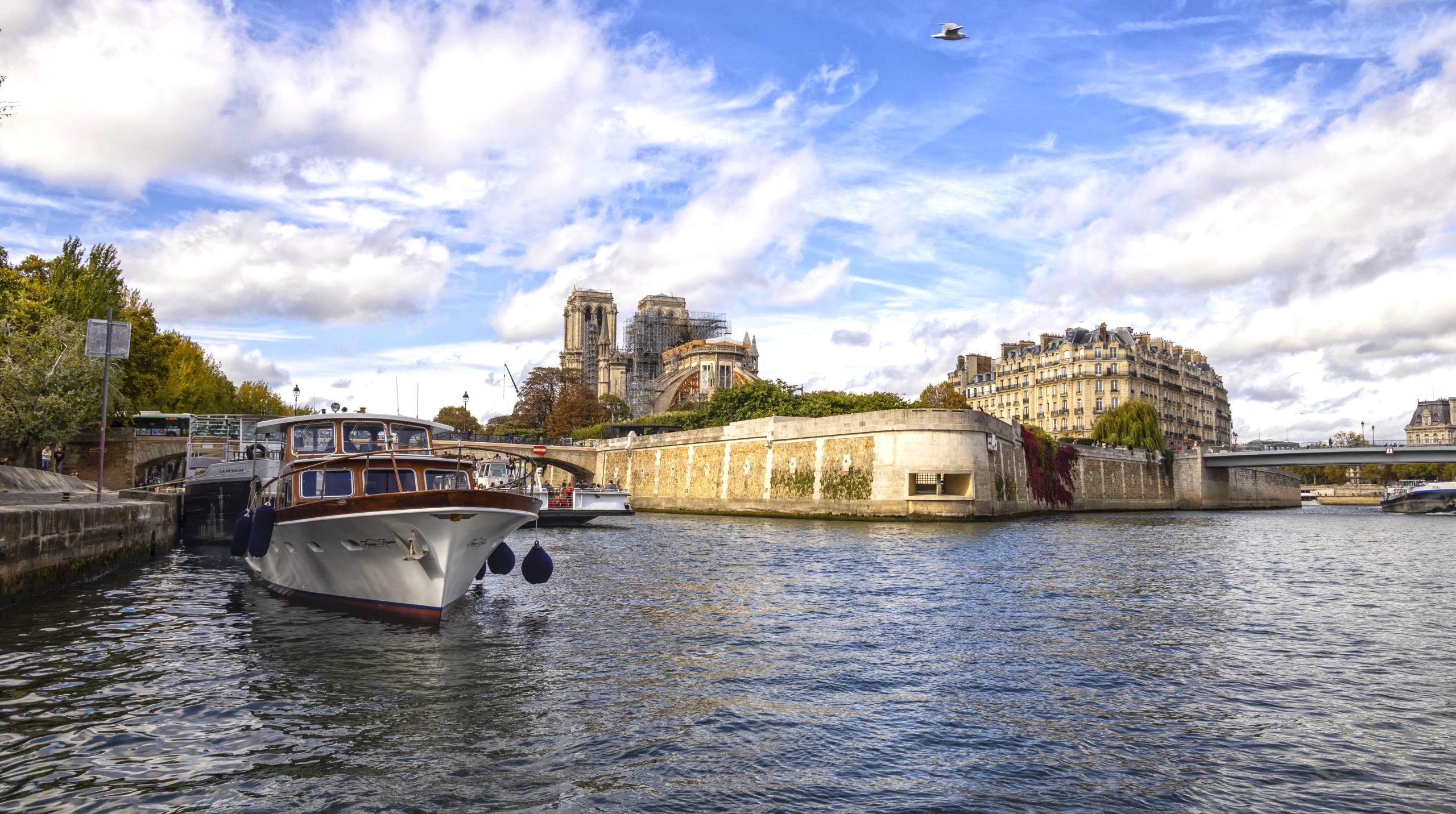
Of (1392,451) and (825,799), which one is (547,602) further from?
(1392,451)

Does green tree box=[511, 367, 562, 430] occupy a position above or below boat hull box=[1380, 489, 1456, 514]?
above

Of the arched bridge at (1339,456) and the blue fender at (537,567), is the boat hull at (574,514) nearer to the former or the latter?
the blue fender at (537,567)

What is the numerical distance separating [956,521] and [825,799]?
44.6 m

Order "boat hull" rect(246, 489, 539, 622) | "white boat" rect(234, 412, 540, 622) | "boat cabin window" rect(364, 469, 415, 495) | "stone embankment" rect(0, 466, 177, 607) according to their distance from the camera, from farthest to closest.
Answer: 1. "boat cabin window" rect(364, 469, 415, 495)
2. "stone embankment" rect(0, 466, 177, 607)
3. "white boat" rect(234, 412, 540, 622)
4. "boat hull" rect(246, 489, 539, 622)

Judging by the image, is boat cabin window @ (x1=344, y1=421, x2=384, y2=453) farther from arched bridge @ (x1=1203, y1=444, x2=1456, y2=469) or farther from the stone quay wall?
arched bridge @ (x1=1203, y1=444, x2=1456, y2=469)

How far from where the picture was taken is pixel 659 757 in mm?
9688

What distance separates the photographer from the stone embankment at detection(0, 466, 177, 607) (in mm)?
17375

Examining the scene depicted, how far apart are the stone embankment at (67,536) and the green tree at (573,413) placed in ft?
315

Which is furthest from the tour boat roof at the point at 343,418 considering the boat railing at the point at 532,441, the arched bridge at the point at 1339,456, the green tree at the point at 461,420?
the green tree at the point at 461,420

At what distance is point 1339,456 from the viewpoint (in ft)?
258

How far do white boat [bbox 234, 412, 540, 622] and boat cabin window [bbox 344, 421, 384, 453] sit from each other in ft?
0.07

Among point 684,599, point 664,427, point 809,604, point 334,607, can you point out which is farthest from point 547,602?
point 664,427

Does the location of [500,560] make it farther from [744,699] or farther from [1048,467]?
[1048,467]

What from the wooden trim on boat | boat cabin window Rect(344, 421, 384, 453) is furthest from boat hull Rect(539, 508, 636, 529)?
the wooden trim on boat
